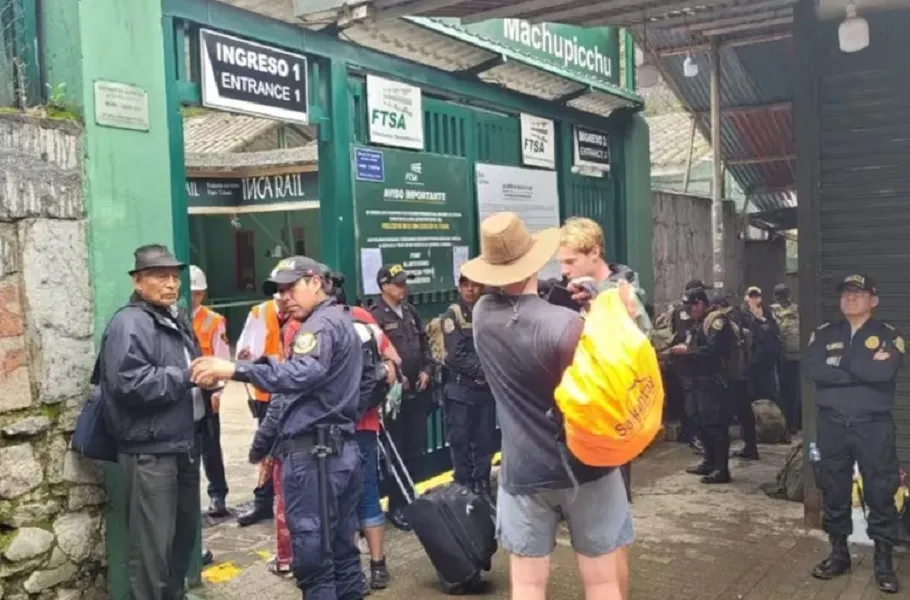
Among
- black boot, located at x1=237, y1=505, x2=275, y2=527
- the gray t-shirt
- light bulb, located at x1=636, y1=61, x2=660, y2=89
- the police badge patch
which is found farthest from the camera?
light bulb, located at x1=636, y1=61, x2=660, y2=89

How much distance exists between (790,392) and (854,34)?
546 cm

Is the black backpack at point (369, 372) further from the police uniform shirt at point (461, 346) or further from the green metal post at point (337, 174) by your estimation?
the green metal post at point (337, 174)

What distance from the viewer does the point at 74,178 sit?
4359 millimetres

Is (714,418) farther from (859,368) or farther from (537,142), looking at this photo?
(537,142)

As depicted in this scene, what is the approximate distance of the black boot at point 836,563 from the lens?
5.12 meters

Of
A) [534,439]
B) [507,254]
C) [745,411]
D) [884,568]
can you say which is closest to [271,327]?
[507,254]

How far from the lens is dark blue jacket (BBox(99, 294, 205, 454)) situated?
397 cm

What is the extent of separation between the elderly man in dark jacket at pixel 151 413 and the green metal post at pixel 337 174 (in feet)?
7.08

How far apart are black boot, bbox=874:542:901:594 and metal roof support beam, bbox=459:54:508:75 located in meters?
4.83

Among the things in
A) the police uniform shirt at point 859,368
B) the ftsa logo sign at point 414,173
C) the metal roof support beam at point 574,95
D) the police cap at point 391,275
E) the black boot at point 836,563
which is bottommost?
the black boot at point 836,563

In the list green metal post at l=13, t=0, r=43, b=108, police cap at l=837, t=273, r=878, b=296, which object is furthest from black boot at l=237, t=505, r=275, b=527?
police cap at l=837, t=273, r=878, b=296

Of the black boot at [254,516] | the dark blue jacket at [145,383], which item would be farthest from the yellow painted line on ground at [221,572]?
the dark blue jacket at [145,383]

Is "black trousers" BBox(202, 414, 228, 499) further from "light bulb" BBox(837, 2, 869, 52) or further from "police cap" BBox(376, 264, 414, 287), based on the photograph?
"light bulb" BBox(837, 2, 869, 52)

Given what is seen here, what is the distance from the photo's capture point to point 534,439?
336 centimetres
